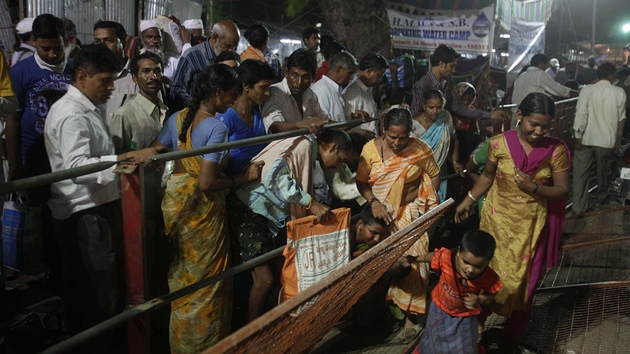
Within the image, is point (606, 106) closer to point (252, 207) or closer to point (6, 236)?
point (252, 207)

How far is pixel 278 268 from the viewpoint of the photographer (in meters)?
4.18

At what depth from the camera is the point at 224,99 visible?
368cm

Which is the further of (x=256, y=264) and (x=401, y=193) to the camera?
(x=401, y=193)

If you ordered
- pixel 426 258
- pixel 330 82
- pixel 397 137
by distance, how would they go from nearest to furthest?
pixel 426 258 → pixel 397 137 → pixel 330 82

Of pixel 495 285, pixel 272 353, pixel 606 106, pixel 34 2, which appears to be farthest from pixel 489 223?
pixel 34 2

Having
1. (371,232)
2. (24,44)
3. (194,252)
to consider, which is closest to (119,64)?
(24,44)

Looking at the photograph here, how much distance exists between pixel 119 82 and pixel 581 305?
441 cm

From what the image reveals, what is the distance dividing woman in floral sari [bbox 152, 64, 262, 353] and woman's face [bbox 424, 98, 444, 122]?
2.47 metres

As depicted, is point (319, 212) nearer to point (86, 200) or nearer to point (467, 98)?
point (86, 200)

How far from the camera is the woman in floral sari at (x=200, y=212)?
11.6 feet

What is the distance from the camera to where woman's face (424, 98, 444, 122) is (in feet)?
18.6

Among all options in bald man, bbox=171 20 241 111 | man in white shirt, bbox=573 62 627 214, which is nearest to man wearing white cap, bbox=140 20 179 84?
bald man, bbox=171 20 241 111

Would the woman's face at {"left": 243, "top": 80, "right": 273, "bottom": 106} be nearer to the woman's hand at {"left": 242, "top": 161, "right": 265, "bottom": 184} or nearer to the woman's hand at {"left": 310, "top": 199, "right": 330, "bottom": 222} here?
the woman's hand at {"left": 242, "top": 161, "right": 265, "bottom": 184}

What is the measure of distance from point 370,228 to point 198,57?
2220 millimetres
